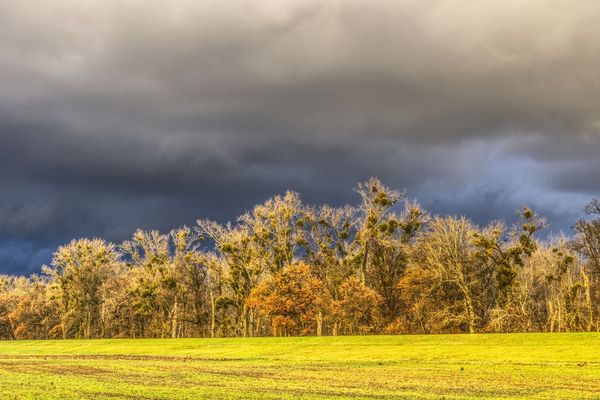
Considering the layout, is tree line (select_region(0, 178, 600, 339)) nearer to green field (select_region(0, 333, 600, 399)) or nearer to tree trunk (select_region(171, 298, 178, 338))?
tree trunk (select_region(171, 298, 178, 338))

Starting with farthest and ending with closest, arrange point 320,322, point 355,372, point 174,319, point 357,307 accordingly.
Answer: point 174,319, point 320,322, point 357,307, point 355,372

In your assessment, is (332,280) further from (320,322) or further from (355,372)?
(355,372)

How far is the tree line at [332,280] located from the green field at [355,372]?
1998 cm

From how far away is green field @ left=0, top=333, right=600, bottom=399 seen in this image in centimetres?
2750

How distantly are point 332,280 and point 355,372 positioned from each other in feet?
172

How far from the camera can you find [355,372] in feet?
132

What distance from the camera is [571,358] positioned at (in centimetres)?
4566

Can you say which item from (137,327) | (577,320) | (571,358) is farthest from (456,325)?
(137,327)

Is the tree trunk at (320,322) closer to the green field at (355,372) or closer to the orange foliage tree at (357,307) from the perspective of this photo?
the orange foliage tree at (357,307)

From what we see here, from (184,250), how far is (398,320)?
3600cm

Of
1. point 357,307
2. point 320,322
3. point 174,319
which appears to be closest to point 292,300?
point 320,322

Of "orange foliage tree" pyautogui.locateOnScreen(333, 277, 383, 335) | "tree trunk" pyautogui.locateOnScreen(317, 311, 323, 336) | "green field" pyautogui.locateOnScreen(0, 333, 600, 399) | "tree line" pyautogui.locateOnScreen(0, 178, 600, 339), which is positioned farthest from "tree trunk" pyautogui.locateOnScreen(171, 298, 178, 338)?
"green field" pyautogui.locateOnScreen(0, 333, 600, 399)

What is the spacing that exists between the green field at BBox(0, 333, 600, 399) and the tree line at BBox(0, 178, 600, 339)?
1998 cm

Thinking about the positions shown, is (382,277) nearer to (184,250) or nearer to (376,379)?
(184,250)
